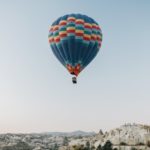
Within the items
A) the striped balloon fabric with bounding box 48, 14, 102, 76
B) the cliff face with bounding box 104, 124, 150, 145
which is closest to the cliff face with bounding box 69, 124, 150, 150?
the cliff face with bounding box 104, 124, 150, 145

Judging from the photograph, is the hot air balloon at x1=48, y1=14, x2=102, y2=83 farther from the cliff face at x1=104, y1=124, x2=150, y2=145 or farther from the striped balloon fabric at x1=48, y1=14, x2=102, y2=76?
the cliff face at x1=104, y1=124, x2=150, y2=145

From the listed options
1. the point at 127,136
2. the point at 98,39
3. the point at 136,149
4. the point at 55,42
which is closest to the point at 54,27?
the point at 55,42

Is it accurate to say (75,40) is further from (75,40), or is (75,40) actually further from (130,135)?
(130,135)

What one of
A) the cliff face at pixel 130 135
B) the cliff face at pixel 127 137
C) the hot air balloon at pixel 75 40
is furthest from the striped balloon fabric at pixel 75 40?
the cliff face at pixel 130 135

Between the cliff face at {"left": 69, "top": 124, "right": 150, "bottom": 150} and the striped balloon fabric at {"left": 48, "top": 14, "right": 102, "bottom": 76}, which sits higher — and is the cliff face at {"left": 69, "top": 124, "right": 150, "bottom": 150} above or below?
below

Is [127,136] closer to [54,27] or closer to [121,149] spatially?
[121,149]

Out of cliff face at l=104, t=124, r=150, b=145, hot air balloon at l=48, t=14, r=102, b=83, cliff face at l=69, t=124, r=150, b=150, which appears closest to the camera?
hot air balloon at l=48, t=14, r=102, b=83

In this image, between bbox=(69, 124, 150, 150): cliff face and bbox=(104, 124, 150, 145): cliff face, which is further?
bbox=(104, 124, 150, 145): cliff face

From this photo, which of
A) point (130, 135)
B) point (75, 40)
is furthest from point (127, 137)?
point (75, 40)
